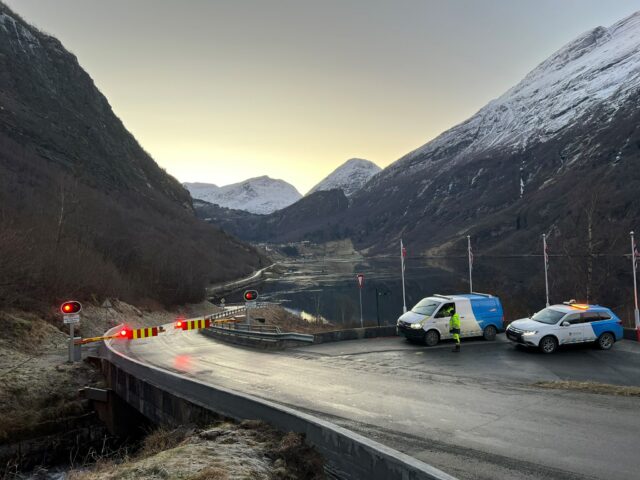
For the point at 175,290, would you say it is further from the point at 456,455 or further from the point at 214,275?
the point at 456,455

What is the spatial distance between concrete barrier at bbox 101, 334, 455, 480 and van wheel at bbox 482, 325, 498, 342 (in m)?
13.6

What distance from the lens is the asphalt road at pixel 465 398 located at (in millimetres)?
7566

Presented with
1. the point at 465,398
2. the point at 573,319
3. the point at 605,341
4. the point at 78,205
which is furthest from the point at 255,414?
the point at 78,205

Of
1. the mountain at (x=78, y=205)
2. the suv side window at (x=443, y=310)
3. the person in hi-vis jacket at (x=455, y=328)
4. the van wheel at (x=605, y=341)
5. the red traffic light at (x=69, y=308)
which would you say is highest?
the mountain at (x=78, y=205)

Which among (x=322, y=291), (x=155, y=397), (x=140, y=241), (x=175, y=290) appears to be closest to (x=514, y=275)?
(x=322, y=291)

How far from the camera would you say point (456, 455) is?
766cm

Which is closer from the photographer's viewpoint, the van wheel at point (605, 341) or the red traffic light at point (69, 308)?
the red traffic light at point (69, 308)

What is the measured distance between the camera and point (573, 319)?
59.7 feet

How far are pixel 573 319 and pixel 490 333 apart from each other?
357 centimetres

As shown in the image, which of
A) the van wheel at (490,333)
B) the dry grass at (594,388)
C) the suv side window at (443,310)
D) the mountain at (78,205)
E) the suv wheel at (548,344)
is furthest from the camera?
the mountain at (78,205)

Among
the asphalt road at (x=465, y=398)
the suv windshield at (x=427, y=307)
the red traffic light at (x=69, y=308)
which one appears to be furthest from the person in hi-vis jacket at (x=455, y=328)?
the red traffic light at (x=69, y=308)

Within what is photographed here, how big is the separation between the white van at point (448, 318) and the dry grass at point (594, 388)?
7.07m

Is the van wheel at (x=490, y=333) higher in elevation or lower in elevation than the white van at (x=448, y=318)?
lower

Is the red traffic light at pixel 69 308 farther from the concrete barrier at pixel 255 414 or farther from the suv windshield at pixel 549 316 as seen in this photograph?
the suv windshield at pixel 549 316
